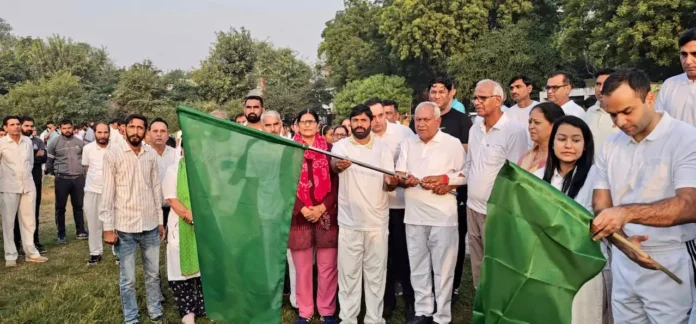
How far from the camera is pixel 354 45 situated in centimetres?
4259

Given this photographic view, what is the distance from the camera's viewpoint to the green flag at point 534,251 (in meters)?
2.70

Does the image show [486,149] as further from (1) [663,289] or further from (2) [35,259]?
(2) [35,259]

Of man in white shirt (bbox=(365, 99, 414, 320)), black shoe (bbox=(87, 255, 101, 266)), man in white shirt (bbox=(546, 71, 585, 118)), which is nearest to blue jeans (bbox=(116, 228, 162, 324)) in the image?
man in white shirt (bbox=(365, 99, 414, 320))

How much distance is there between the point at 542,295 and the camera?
279 centimetres

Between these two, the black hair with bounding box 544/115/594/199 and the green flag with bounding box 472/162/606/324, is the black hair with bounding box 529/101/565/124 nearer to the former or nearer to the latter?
the black hair with bounding box 544/115/594/199

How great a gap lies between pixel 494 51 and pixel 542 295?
29.7 meters

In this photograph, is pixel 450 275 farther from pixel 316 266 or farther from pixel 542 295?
pixel 542 295

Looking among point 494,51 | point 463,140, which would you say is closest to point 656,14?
point 494,51

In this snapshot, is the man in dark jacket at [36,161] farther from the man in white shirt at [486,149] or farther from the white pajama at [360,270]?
the man in white shirt at [486,149]

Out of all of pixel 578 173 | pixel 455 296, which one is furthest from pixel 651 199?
pixel 455 296

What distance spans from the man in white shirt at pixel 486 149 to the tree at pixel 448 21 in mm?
28519

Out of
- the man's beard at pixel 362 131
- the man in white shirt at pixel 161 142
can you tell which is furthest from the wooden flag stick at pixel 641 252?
the man in white shirt at pixel 161 142

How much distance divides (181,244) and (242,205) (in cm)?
194

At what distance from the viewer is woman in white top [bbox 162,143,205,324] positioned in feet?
16.4
